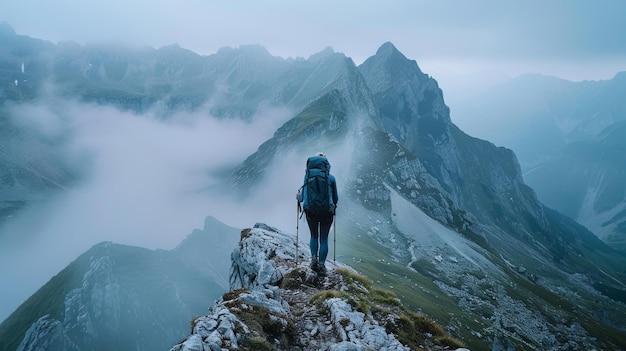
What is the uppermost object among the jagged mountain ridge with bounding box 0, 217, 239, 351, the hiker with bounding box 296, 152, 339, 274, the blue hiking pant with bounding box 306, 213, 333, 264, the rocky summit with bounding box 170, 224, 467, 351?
the hiker with bounding box 296, 152, 339, 274

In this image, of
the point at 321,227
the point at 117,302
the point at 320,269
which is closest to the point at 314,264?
the point at 320,269

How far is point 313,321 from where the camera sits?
12.7 m

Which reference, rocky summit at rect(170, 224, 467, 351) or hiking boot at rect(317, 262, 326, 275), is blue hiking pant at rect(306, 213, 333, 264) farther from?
rocky summit at rect(170, 224, 467, 351)

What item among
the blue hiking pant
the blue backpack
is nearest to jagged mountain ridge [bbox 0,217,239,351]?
the blue hiking pant

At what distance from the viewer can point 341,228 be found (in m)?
109

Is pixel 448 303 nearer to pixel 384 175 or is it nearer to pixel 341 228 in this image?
pixel 341 228

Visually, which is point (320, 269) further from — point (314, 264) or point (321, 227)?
point (321, 227)

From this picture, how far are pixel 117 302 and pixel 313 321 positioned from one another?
523 feet

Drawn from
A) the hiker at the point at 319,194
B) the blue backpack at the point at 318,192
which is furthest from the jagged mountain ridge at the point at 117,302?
the blue backpack at the point at 318,192

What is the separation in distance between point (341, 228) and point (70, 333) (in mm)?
104718

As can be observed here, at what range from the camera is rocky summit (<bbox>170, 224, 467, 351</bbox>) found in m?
10.0

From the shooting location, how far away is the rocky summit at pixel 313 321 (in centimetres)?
1004

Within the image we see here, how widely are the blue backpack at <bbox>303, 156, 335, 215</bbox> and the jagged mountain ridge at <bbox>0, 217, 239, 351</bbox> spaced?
143 m

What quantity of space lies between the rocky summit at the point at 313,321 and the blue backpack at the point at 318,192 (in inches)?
137
